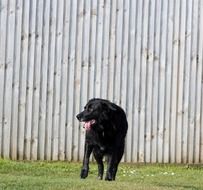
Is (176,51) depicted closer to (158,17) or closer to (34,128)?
(158,17)

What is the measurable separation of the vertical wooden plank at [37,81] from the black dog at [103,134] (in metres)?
3.81

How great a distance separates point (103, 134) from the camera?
1159 cm

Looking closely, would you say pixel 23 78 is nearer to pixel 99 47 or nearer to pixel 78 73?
pixel 78 73

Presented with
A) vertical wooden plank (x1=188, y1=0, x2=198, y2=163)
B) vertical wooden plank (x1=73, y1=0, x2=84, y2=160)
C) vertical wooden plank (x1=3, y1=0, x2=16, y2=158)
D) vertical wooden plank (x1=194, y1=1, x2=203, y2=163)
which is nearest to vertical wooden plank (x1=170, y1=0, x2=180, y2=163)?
vertical wooden plank (x1=188, y1=0, x2=198, y2=163)

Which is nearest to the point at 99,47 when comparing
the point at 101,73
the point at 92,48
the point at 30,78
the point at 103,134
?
the point at 92,48

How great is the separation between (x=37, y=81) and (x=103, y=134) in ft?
13.6

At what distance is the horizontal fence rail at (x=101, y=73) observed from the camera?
15.4 m

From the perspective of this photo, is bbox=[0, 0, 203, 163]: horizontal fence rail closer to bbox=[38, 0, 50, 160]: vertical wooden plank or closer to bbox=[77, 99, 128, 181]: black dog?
bbox=[38, 0, 50, 160]: vertical wooden plank

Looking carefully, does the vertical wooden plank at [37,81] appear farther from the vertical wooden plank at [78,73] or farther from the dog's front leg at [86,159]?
the dog's front leg at [86,159]

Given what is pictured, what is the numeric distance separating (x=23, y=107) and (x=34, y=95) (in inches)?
11.5

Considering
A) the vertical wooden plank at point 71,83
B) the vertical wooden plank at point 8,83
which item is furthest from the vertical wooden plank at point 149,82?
the vertical wooden plank at point 8,83

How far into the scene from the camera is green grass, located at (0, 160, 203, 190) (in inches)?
408

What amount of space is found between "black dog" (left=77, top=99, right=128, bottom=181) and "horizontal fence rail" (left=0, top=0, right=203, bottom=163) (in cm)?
383

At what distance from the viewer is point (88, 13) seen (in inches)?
615
